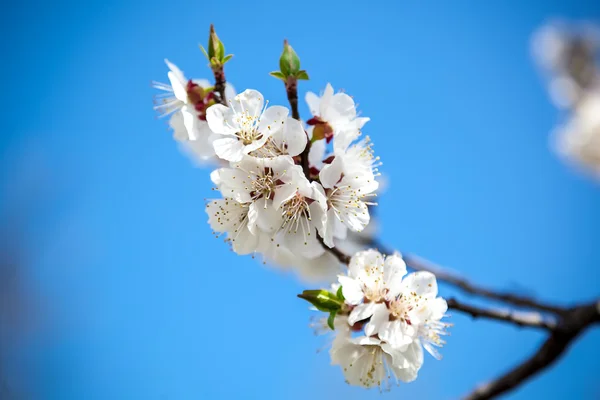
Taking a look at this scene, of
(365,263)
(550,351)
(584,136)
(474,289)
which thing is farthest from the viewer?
(584,136)

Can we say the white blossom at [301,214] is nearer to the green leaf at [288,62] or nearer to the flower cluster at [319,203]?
the flower cluster at [319,203]

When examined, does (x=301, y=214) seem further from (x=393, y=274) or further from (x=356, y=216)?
(x=393, y=274)

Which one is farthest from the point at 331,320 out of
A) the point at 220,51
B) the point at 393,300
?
the point at 220,51

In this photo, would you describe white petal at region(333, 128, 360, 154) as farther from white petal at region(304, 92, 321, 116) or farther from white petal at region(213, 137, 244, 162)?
white petal at region(213, 137, 244, 162)

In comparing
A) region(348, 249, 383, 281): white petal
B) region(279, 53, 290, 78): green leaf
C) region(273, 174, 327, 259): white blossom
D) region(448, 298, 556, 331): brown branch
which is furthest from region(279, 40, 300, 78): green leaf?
region(448, 298, 556, 331): brown branch

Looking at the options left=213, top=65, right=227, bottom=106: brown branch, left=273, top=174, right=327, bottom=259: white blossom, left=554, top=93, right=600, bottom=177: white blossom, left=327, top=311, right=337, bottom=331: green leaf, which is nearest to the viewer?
left=273, top=174, right=327, bottom=259: white blossom

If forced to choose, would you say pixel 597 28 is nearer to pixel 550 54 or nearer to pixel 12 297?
pixel 550 54

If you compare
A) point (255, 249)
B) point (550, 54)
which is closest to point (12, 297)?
point (255, 249)
